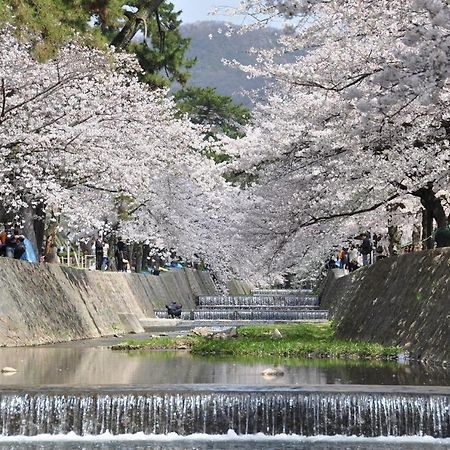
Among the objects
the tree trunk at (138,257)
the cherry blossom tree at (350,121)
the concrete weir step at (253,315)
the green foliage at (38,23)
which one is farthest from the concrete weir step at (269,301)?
the green foliage at (38,23)

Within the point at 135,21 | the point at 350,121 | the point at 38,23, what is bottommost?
the point at 350,121

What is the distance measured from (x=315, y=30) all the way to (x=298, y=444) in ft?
28.8

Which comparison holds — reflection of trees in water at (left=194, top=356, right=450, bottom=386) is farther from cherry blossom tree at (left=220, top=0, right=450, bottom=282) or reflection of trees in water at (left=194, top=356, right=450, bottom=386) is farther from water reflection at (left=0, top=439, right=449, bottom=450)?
cherry blossom tree at (left=220, top=0, right=450, bottom=282)

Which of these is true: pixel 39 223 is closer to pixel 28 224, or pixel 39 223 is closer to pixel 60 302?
pixel 28 224

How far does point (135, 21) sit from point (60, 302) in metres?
10.1

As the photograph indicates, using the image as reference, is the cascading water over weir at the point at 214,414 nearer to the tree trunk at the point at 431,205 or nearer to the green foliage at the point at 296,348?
the green foliage at the point at 296,348

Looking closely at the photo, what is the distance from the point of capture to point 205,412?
1236 cm

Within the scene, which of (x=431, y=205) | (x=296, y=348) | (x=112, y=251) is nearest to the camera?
(x=296, y=348)

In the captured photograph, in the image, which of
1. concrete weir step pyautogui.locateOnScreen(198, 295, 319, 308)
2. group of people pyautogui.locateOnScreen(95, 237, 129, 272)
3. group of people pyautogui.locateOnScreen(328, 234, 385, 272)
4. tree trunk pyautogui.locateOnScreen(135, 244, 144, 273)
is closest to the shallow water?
group of people pyautogui.locateOnScreen(328, 234, 385, 272)

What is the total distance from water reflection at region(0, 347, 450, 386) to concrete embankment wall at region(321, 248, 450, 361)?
3.05 ft

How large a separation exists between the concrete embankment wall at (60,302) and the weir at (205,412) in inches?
351

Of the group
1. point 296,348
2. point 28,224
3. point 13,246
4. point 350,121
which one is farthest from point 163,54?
point 296,348

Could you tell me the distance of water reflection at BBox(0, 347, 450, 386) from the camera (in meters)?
14.4

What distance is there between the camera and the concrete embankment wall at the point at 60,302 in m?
21.6
